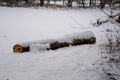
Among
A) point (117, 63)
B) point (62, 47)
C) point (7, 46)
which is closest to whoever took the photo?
point (117, 63)

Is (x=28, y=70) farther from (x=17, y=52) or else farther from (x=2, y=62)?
(x=17, y=52)

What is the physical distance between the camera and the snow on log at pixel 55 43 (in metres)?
6.51

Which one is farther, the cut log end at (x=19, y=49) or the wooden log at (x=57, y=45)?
the wooden log at (x=57, y=45)

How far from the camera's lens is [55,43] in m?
6.89

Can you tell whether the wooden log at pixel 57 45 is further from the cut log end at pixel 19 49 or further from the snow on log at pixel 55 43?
the cut log end at pixel 19 49

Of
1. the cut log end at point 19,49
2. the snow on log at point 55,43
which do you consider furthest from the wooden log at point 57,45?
the cut log end at point 19,49

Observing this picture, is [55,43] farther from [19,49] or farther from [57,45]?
[19,49]

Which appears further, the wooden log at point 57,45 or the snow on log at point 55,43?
the wooden log at point 57,45

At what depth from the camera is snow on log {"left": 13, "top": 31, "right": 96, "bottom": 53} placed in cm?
651

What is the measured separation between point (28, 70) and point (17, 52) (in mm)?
1709

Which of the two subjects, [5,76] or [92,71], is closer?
[5,76]

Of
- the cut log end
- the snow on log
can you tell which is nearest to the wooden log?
the snow on log

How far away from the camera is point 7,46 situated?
759 centimetres

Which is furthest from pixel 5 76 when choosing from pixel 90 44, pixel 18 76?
pixel 90 44
